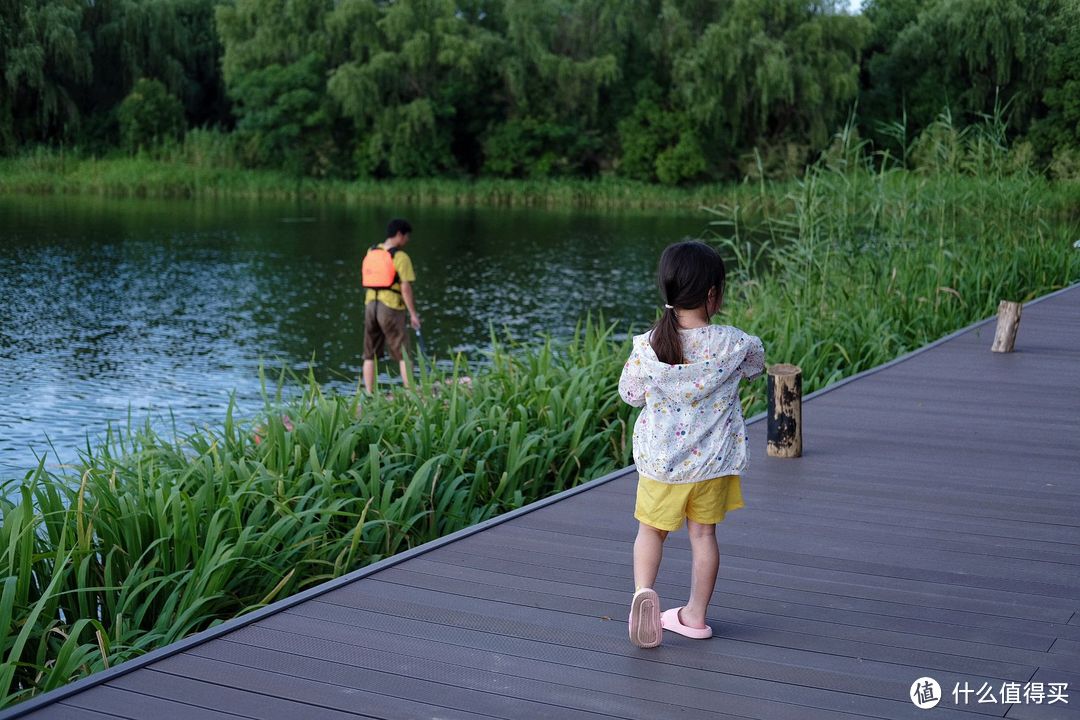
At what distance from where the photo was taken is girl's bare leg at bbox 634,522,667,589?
3025 mm

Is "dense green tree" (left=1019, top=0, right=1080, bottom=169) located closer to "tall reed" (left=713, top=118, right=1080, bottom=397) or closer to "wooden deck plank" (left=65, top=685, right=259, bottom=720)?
"tall reed" (left=713, top=118, right=1080, bottom=397)

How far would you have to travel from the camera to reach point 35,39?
35812 millimetres

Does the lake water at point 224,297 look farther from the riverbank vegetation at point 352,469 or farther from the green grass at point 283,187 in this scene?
the green grass at point 283,187

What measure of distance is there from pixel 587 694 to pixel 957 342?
6.21 metres

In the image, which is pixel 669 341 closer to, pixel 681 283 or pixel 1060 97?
pixel 681 283

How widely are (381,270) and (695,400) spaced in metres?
7.03

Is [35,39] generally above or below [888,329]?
above

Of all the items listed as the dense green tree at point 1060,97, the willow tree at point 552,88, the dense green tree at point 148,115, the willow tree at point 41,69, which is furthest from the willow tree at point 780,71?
the willow tree at point 41,69

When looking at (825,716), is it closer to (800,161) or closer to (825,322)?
(825,322)

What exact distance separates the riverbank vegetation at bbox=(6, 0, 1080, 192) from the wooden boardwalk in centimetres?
3091

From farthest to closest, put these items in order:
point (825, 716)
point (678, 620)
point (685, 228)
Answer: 1. point (685, 228)
2. point (678, 620)
3. point (825, 716)

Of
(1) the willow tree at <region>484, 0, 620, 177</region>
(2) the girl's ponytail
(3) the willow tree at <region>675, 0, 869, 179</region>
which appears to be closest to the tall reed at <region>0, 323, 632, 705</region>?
(2) the girl's ponytail

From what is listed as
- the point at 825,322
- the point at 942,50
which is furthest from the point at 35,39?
the point at 825,322

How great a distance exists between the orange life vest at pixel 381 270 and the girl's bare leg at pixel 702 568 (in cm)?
695
